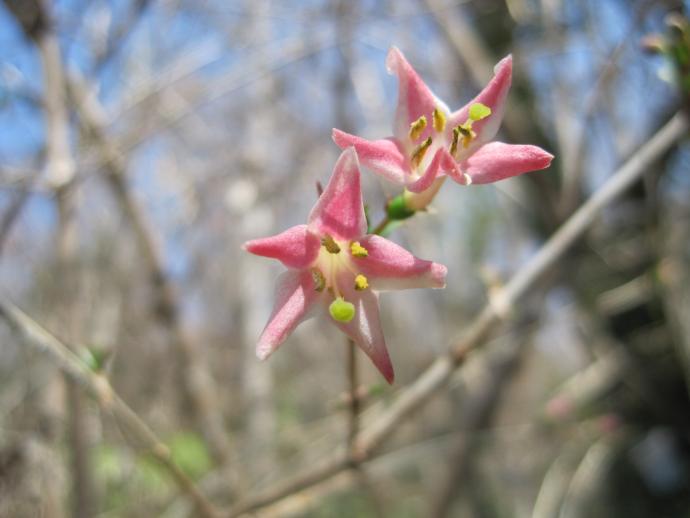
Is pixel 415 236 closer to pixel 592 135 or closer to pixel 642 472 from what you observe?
pixel 592 135

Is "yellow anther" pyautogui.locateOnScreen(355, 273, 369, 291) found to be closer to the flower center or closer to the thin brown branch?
the flower center

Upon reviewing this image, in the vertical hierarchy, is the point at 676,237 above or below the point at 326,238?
below

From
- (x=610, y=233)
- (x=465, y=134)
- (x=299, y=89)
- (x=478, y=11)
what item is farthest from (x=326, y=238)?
(x=299, y=89)

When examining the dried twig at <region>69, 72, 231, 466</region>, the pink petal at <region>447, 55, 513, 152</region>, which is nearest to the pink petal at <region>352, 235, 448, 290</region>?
the pink petal at <region>447, 55, 513, 152</region>

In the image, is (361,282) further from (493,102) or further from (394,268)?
(493,102)

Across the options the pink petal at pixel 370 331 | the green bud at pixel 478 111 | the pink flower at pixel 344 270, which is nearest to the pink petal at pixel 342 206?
the pink flower at pixel 344 270

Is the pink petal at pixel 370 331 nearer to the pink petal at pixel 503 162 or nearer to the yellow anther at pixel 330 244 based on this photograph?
the yellow anther at pixel 330 244
